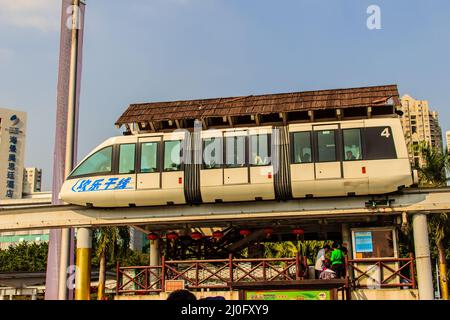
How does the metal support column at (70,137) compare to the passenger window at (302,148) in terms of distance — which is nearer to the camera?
the passenger window at (302,148)

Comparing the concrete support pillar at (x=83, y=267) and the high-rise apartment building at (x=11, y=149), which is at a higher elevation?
the high-rise apartment building at (x=11, y=149)

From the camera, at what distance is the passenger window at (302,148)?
59.5ft

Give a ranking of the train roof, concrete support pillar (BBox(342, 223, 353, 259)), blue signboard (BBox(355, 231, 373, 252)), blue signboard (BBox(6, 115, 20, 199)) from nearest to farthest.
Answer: blue signboard (BBox(355, 231, 373, 252)) < the train roof < concrete support pillar (BBox(342, 223, 353, 259)) < blue signboard (BBox(6, 115, 20, 199))

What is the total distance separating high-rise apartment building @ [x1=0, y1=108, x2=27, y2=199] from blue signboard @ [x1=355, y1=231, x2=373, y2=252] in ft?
385

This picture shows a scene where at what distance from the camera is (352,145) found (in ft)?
58.8

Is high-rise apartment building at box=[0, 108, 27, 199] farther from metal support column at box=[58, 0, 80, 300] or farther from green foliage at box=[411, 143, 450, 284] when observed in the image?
green foliage at box=[411, 143, 450, 284]

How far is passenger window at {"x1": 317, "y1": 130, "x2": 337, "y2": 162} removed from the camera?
59.0ft

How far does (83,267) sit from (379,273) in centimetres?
1021

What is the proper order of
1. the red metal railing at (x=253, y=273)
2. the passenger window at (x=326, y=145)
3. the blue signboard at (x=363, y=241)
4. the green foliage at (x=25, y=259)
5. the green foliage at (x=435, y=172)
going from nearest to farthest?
the red metal railing at (x=253, y=273)
the passenger window at (x=326, y=145)
the blue signboard at (x=363, y=241)
the green foliage at (x=435, y=172)
the green foliage at (x=25, y=259)

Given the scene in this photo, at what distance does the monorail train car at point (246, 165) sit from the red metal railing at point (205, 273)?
217 cm

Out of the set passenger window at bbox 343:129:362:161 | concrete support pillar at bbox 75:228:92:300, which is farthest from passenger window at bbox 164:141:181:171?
passenger window at bbox 343:129:362:161

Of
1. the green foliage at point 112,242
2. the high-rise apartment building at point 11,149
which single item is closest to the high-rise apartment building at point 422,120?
the high-rise apartment building at point 11,149

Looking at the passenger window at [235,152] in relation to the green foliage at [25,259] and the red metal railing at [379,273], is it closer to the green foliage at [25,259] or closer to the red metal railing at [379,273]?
the red metal railing at [379,273]
